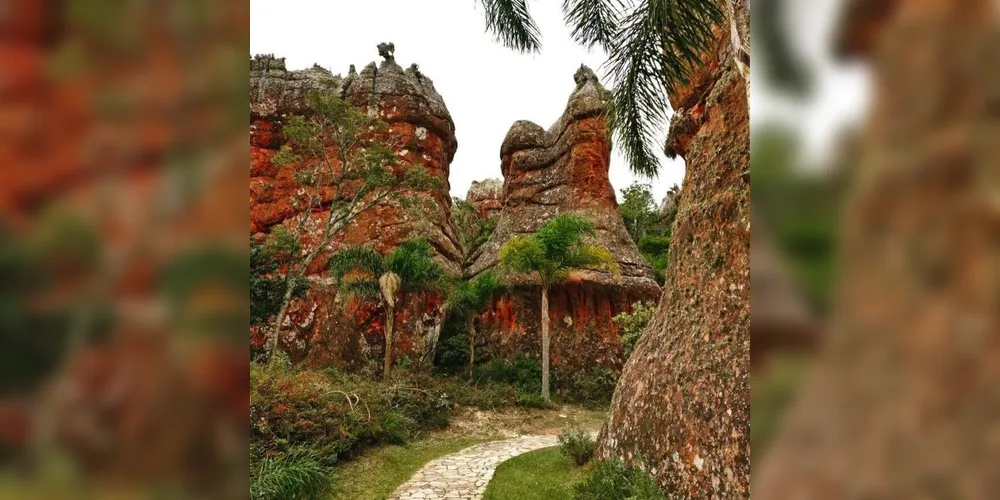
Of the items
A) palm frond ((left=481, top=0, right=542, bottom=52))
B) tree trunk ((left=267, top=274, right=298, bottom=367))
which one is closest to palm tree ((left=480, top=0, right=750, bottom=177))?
palm frond ((left=481, top=0, right=542, bottom=52))

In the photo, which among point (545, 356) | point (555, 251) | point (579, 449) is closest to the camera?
point (579, 449)

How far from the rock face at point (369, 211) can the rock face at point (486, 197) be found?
11144 mm

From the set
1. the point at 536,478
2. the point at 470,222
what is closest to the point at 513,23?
the point at 536,478

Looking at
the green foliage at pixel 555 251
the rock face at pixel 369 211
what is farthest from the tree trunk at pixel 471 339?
the green foliage at pixel 555 251

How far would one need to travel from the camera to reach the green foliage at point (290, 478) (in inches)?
256

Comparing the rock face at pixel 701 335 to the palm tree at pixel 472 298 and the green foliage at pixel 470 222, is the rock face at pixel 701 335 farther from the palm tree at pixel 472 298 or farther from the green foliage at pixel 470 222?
the green foliage at pixel 470 222

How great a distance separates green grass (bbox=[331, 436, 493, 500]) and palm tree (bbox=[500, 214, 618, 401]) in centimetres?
524

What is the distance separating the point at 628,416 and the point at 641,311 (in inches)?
331

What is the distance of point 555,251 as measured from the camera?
14977mm
